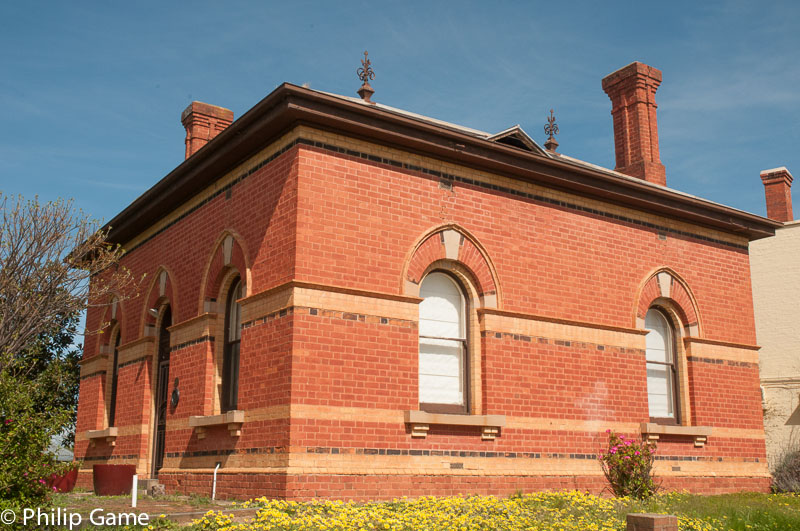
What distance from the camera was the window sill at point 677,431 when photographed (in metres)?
14.9

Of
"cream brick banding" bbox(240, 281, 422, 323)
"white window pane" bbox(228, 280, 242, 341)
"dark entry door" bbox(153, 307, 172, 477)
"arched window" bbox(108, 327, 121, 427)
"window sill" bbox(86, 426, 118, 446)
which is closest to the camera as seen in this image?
"cream brick banding" bbox(240, 281, 422, 323)

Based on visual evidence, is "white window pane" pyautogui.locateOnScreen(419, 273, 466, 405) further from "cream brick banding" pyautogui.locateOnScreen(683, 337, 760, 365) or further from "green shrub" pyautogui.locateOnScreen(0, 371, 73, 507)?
"green shrub" pyautogui.locateOnScreen(0, 371, 73, 507)

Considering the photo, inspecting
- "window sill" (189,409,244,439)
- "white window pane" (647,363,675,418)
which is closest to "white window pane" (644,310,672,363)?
"white window pane" (647,363,675,418)

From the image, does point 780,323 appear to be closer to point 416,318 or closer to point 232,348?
point 416,318

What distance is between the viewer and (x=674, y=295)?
16297mm

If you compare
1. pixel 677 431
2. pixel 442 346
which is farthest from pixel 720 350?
pixel 442 346

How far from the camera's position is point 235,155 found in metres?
13.7

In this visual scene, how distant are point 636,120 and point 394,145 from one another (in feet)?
29.7

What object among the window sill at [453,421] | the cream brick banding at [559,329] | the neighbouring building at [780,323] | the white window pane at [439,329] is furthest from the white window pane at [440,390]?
the neighbouring building at [780,323]

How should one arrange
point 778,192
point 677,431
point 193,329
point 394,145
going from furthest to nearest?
point 778,192 < point 677,431 < point 193,329 < point 394,145

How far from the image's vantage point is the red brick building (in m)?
11.8

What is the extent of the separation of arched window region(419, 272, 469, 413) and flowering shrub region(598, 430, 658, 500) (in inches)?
106

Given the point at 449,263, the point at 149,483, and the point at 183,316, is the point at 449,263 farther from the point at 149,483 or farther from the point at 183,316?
the point at 149,483

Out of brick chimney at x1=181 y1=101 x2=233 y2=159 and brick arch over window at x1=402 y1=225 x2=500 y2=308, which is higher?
brick chimney at x1=181 y1=101 x2=233 y2=159
